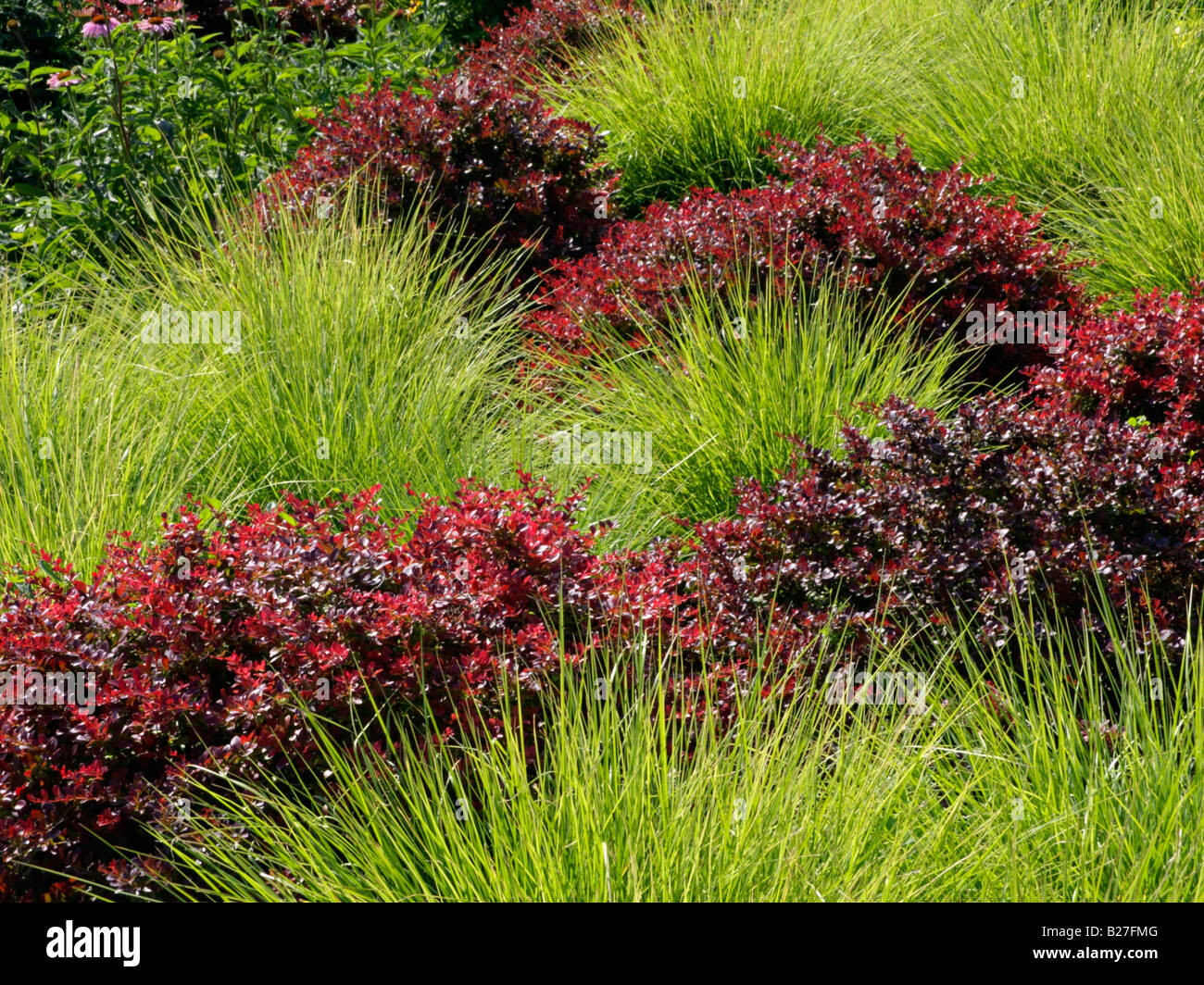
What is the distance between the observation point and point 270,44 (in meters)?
7.32

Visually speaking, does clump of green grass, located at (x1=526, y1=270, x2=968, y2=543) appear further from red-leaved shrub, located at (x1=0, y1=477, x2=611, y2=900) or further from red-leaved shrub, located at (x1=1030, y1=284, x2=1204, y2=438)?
red-leaved shrub, located at (x1=0, y1=477, x2=611, y2=900)

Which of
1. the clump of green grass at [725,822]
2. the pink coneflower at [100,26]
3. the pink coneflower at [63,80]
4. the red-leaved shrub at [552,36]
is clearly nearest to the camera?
the clump of green grass at [725,822]

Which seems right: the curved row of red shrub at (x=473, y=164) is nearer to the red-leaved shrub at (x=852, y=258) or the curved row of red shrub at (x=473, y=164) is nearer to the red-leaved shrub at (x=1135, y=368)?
the red-leaved shrub at (x=852, y=258)

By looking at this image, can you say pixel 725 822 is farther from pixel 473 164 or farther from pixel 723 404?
pixel 473 164

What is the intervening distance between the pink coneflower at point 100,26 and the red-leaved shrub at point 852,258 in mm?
2611

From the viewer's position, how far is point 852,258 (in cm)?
475

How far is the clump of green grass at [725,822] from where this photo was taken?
207 cm

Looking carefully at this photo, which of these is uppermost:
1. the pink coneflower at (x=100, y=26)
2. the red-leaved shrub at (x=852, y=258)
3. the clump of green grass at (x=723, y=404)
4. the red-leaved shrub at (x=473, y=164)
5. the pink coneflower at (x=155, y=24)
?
the pink coneflower at (x=155, y=24)

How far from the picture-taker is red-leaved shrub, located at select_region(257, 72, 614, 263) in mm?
5668

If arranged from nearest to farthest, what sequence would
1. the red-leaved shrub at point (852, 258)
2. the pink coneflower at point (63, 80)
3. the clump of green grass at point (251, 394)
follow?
the clump of green grass at point (251, 394) < the red-leaved shrub at point (852, 258) < the pink coneflower at point (63, 80)

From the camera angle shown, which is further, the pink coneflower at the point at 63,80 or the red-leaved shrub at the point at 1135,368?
the pink coneflower at the point at 63,80

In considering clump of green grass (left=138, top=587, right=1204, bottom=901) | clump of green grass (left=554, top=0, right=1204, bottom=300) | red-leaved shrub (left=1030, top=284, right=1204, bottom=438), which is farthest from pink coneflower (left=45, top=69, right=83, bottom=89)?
red-leaved shrub (left=1030, top=284, right=1204, bottom=438)

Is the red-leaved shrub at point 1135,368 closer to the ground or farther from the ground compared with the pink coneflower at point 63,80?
closer to the ground

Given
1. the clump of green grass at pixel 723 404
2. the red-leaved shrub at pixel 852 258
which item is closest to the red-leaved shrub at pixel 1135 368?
the clump of green grass at pixel 723 404
